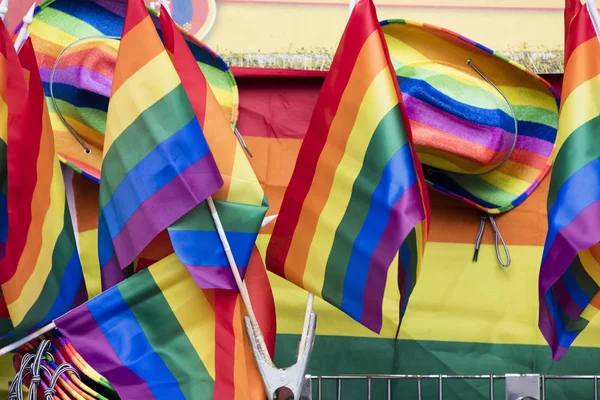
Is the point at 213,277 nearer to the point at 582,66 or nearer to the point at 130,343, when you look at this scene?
the point at 130,343

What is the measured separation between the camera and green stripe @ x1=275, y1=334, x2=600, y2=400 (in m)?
3.33

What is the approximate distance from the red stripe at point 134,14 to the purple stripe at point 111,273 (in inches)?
27.4

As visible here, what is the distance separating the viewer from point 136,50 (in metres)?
2.68

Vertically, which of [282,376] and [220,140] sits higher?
A: [220,140]

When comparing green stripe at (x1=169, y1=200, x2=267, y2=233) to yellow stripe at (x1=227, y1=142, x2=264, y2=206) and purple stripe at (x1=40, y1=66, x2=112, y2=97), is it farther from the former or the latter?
purple stripe at (x1=40, y1=66, x2=112, y2=97)

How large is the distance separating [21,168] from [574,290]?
1690mm

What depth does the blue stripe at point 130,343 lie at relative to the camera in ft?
8.70

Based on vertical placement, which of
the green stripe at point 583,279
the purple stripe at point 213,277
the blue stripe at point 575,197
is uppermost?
the blue stripe at point 575,197

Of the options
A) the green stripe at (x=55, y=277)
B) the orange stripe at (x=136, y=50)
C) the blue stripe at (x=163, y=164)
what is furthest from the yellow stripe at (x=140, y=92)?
the green stripe at (x=55, y=277)

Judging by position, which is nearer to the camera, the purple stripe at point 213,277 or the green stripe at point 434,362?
the purple stripe at point 213,277

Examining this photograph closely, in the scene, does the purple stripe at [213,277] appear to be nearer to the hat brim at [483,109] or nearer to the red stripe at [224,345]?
the red stripe at [224,345]

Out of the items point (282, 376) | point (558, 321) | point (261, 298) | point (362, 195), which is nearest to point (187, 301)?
point (261, 298)

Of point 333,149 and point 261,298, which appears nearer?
point 333,149

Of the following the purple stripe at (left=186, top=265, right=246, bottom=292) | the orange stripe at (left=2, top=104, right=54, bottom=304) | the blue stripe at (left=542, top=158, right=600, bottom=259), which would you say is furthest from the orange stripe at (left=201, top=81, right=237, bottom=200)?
the blue stripe at (left=542, top=158, right=600, bottom=259)
